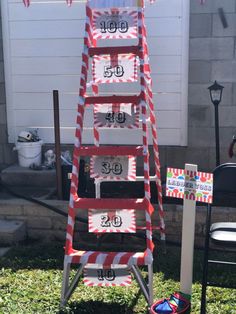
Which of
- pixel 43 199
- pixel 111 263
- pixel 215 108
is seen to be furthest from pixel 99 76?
pixel 215 108

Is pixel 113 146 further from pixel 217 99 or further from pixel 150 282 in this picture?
pixel 217 99

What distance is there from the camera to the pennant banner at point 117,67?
3412 mm

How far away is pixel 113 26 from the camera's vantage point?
3.44m

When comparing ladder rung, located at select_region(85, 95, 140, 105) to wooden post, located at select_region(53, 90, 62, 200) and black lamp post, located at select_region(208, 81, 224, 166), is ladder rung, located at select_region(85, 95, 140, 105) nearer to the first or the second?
wooden post, located at select_region(53, 90, 62, 200)

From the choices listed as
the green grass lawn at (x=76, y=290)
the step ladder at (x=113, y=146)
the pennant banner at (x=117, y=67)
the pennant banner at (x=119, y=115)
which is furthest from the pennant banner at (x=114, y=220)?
the pennant banner at (x=117, y=67)

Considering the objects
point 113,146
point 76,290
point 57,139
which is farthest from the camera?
point 57,139

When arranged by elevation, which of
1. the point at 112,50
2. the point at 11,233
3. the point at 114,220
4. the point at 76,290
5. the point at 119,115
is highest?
the point at 112,50

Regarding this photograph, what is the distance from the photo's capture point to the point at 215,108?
523 cm

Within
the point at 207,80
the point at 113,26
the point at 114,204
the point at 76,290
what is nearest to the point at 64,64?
the point at 207,80

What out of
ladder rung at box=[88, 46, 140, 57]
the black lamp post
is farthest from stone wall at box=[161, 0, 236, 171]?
ladder rung at box=[88, 46, 140, 57]

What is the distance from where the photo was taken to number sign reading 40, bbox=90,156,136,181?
10.9ft

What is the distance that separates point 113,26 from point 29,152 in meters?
2.55

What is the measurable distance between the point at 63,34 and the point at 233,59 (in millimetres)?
2053

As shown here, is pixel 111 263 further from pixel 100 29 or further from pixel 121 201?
pixel 100 29
